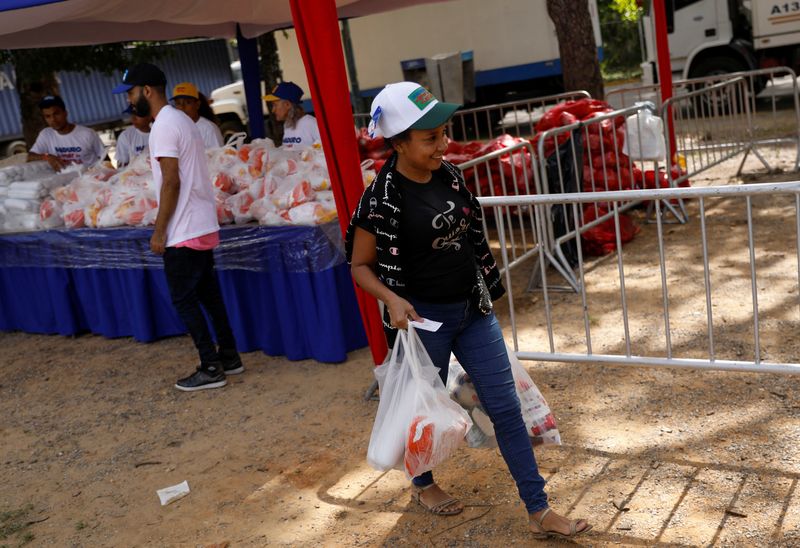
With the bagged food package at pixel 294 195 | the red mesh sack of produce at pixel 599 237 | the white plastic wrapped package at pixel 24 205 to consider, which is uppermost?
the white plastic wrapped package at pixel 24 205

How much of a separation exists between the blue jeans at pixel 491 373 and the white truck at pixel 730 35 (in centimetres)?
1249

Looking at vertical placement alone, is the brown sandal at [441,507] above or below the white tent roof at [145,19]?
below

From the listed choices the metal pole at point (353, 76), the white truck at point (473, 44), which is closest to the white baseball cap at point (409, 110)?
the white truck at point (473, 44)

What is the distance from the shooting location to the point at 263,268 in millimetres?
5949

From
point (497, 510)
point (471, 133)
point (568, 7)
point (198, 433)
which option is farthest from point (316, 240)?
point (471, 133)

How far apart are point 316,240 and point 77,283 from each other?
8.45 feet

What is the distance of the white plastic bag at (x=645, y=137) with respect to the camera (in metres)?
7.59

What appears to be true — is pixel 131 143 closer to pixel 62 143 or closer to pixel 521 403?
pixel 62 143

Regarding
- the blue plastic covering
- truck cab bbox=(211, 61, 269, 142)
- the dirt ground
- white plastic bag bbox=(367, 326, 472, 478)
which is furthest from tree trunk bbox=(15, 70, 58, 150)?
white plastic bag bbox=(367, 326, 472, 478)

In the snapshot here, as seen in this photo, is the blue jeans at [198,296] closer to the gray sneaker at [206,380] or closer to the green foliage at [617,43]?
the gray sneaker at [206,380]

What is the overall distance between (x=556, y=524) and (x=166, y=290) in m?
4.15

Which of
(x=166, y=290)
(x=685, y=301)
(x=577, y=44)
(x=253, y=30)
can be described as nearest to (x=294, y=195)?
(x=166, y=290)

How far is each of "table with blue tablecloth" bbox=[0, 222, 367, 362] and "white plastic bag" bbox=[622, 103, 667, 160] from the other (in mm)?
3236

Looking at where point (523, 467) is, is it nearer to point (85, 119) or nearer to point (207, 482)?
point (207, 482)
